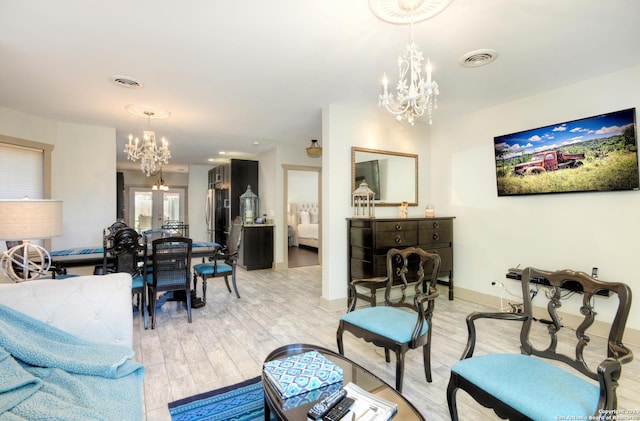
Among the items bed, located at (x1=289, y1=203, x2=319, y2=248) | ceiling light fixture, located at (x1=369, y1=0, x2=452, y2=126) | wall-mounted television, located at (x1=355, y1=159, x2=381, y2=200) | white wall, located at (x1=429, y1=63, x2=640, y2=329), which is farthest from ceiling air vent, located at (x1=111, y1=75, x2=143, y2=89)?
bed, located at (x1=289, y1=203, x2=319, y2=248)

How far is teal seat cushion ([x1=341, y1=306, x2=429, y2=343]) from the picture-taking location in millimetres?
1931

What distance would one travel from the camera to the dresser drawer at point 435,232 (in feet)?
13.0

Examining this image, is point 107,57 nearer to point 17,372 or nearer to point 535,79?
point 17,372

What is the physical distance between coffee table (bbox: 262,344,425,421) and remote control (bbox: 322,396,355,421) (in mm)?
109

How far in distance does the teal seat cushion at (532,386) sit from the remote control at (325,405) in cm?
66

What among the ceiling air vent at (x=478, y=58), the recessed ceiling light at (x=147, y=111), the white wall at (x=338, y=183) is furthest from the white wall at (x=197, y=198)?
the ceiling air vent at (x=478, y=58)

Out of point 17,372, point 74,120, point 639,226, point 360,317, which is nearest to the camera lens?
point 17,372

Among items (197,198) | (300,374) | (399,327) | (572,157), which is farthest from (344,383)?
(197,198)

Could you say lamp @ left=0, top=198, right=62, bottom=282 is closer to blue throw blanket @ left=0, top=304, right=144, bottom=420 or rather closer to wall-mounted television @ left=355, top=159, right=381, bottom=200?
blue throw blanket @ left=0, top=304, right=144, bottom=420

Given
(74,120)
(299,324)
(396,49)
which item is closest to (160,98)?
(74,120)

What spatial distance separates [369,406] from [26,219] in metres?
2.55

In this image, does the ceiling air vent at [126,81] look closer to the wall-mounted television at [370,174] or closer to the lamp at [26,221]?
the lamp at [26,221]

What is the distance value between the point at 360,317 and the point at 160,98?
324cm

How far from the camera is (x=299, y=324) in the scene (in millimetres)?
3275
